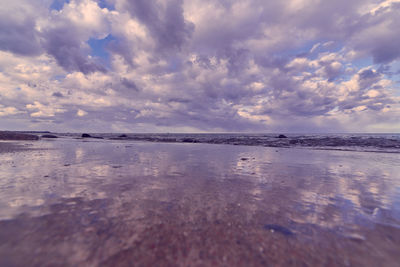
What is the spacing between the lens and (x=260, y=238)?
10.9ft

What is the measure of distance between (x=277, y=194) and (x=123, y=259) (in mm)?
4784

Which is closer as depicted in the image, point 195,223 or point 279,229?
point 279,229

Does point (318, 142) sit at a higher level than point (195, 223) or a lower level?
higher

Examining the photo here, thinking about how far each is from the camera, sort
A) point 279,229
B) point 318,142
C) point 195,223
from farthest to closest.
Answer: point 318,142 < point 195,223 < point 279,229

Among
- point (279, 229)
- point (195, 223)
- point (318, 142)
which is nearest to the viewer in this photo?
point (279, 229)

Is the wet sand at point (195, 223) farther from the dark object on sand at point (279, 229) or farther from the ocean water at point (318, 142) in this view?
the ocean water at point (318, 142)

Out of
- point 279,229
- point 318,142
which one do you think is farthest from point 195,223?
point 318,142

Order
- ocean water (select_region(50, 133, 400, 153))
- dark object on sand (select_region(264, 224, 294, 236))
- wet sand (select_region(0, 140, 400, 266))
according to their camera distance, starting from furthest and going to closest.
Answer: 1. ocean water (select_region(50, 133, 400, 153))
2. dark object on sand (select_region(264, 224, 294, 236))
3. wet sand (select_region(0, 140, 400, 266))

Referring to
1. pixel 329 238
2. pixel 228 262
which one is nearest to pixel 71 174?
pixel 228 262

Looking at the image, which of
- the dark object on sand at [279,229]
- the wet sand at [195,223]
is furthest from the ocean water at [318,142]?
the dark object on sand at [279,229]

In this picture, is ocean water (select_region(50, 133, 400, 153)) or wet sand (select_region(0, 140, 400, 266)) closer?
wet sand (select_region(0, 140, 400, 266))

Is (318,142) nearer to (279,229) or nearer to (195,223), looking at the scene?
(279,229)

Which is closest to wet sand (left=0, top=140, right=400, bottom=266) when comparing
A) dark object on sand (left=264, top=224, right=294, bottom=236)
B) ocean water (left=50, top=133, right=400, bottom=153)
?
dark object on sand (left=264, top=224, right=294, bottom=236)

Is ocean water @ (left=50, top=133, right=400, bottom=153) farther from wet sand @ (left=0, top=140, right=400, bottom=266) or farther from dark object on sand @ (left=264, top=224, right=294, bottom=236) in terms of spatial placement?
dark object on sand @ (left=264, top=224, right=294, bottom=236)
